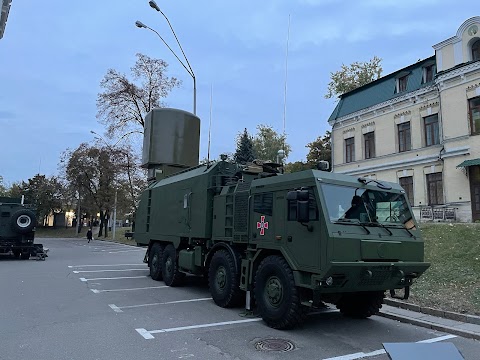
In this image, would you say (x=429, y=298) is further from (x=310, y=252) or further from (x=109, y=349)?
(x=109, y=349)

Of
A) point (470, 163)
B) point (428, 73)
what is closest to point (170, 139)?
point (470, 163)

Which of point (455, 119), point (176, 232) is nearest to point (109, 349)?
point (176, 232)

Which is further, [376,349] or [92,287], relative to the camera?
[92,287]

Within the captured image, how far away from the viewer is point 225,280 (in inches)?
344

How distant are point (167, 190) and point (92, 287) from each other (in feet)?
11.3

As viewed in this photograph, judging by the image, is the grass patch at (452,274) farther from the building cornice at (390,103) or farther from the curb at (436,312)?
the building cornice at (390,103)

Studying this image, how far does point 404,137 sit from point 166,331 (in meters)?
23.2

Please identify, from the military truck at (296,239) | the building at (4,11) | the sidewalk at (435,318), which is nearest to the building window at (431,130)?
the military truck at (296,239)

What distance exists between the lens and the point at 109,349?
5668 millimetres

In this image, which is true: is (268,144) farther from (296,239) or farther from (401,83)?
(296,239)

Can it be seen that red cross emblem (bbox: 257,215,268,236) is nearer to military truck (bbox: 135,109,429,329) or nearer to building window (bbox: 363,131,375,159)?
military truck (bbox: 135,109,429,329)

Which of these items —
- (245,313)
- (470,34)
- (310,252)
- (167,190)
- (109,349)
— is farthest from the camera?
(470,34)

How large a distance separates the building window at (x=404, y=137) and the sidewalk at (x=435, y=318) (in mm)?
18925

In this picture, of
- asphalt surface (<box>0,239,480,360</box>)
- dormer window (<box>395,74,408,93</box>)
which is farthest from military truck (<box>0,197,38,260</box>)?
dormer window (<box>395,74,408,93</box>)
